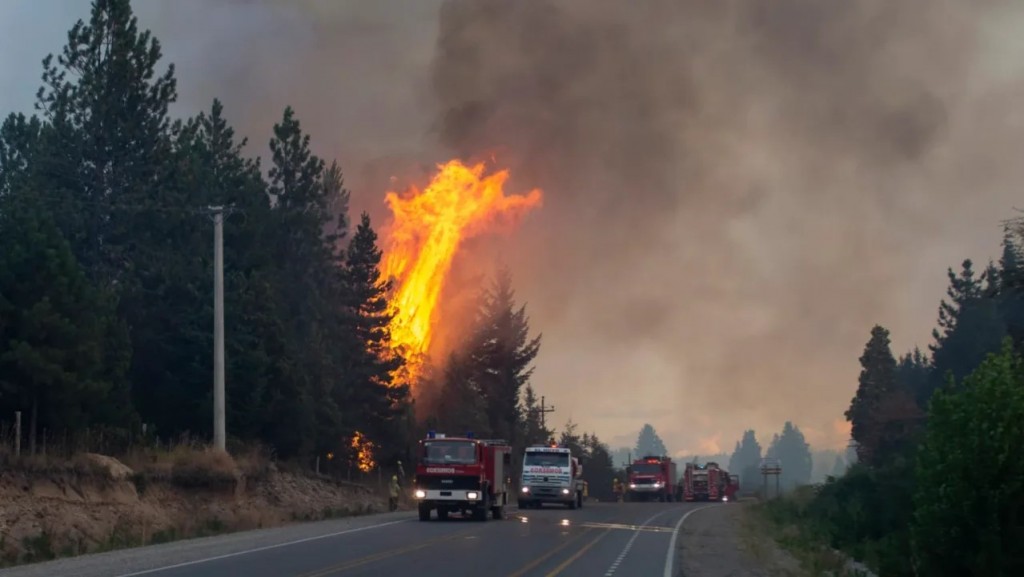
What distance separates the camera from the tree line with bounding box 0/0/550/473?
41375mm

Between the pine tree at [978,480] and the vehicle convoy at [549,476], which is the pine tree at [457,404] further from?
the pine tree at [978,480]

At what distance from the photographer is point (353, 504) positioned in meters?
56.9

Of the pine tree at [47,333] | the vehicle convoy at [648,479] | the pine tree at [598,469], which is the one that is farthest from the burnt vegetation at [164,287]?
the pine tree at [598,469]

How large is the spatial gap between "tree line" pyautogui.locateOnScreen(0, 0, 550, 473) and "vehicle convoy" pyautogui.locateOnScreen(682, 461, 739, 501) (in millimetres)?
26340

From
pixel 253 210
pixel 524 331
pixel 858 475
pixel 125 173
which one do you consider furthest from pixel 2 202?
pixel 524 331

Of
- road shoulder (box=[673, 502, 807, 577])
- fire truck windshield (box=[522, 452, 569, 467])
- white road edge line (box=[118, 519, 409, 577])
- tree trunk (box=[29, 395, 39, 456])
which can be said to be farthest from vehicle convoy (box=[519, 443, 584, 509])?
tree trunk (box=[29, 395, 39, 456])

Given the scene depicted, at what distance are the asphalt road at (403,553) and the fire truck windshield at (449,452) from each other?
87.0 inches

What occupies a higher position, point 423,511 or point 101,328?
point 101,328

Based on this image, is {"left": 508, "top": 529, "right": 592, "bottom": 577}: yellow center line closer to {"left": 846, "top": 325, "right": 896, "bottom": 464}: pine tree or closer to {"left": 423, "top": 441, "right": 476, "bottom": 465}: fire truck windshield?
{"left": 423, "top": 441, "right": 476, "bottom": 465}: fire truck windshield

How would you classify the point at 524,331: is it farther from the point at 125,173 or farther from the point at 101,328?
the point at 101,328

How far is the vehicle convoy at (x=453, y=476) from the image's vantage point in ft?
142

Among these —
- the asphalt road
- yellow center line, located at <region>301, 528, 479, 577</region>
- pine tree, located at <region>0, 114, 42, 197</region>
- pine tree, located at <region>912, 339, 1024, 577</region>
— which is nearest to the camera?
pine tree, located at <region>912, 339, 1024, 577</region>

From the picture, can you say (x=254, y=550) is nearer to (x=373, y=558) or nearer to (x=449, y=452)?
(x=373, y=558)

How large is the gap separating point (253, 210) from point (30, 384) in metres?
23.9
